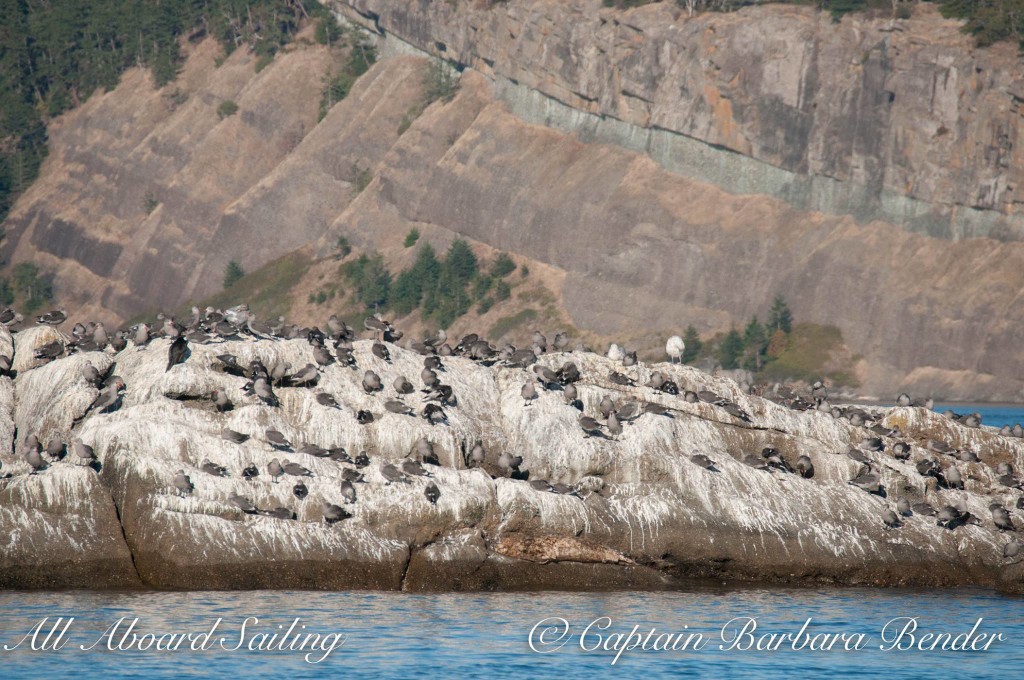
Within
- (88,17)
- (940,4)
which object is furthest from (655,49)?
(88,17)

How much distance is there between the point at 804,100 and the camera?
97.3 metres

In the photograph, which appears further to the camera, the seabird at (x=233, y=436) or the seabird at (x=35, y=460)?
the seabird at (x=233, y=436)

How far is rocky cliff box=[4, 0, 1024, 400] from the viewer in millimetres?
92625

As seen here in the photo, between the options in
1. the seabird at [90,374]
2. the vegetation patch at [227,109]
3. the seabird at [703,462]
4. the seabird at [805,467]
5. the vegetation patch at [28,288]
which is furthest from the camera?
the vegetation patch at [227,109]

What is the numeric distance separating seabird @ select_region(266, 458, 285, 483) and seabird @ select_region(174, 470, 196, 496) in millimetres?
1493

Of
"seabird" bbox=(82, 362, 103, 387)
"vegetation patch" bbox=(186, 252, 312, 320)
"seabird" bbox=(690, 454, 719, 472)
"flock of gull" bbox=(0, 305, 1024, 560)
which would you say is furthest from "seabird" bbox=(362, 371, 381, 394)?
"vegetation patch" bbox=(186, 252, 312, 320)

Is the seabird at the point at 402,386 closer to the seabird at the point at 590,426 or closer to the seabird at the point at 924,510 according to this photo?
the seabird at the point at 590,426

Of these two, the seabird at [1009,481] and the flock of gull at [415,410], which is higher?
the flock of gull at [415,410]

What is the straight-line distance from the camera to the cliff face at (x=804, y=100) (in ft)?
299

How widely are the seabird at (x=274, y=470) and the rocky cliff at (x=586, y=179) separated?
215ft

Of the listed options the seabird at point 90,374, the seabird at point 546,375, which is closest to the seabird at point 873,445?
the seabird at point 546,375

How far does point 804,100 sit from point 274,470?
73.2 meters

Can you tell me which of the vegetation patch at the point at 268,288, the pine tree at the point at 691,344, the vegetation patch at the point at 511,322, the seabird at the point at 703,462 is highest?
the seabird at the point at 703,462

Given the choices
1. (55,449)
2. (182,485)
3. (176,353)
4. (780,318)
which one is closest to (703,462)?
(182,485)
